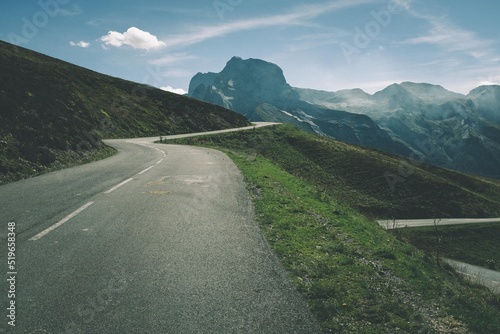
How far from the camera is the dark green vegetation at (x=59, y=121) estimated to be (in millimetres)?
18422

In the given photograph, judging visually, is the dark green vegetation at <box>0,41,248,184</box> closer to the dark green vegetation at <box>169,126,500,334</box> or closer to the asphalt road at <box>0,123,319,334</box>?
the asphalt road at <box>0,123,319,334</box>

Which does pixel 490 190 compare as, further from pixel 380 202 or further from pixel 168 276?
pixel 168 276

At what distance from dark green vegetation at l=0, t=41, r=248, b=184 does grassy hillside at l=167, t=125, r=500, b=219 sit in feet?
54.5

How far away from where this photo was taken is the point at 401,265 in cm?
716

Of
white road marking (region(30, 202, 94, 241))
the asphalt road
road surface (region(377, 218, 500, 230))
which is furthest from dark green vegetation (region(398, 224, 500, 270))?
white road marking (region(30, 202, 94, 241))

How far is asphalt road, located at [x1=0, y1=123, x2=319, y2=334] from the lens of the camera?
421 cm

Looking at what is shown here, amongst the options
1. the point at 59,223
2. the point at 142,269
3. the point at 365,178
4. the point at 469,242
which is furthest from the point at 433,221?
the point at 142,269

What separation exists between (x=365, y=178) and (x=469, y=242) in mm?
15920

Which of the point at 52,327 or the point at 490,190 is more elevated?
the point at 52,327

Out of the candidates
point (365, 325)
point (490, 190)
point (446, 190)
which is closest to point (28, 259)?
point (365, 325)

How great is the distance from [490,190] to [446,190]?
22613mm

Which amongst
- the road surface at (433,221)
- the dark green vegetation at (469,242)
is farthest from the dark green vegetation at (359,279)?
the dark green vegetation at (469,242)

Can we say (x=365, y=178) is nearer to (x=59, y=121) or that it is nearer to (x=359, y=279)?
(x=59, y=121)

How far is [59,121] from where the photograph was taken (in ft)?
86.9
